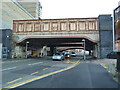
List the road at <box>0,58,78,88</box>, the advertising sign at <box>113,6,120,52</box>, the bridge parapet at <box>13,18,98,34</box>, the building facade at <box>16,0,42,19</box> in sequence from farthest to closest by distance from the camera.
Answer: the building facade at <box>16,0,42,19</box>, the bridge parapet at <box>13,18,98,34</box>, the advertising sign at <box>113,6,120,52</box>, the road at <box>0,58,78,88</box>

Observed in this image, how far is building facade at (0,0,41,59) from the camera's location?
113ft

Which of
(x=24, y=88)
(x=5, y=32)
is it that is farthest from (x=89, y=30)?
(x=24, y=88)

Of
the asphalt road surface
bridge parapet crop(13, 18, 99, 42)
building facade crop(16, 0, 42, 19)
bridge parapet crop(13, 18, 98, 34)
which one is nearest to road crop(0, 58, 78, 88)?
the asphalt road surface

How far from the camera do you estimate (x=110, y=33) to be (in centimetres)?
3191

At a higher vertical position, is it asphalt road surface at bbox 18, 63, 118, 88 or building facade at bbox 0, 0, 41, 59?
building facade at bbox 0, 0, 41, 59

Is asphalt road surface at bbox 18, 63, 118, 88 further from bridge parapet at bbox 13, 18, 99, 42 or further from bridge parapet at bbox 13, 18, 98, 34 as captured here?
bridge parapet at bbox 13, 18, 98, 34

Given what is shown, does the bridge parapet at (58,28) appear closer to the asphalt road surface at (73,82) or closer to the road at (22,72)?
the road at (22,72)

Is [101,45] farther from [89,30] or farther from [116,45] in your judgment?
[116,45]

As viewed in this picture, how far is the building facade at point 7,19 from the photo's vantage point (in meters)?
34.4

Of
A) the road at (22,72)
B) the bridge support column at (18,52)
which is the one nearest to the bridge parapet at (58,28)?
the bridge support column at (18,52)

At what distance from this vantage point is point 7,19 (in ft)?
189

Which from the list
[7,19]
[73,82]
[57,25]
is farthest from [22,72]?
[7,19]

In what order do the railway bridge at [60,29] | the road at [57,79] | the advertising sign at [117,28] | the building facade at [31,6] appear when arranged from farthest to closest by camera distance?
the building facade at [31,6], the railway bridge at [60,29], the advertising sign at [117,28], the road at [57,79]

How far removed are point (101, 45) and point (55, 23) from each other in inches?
452
